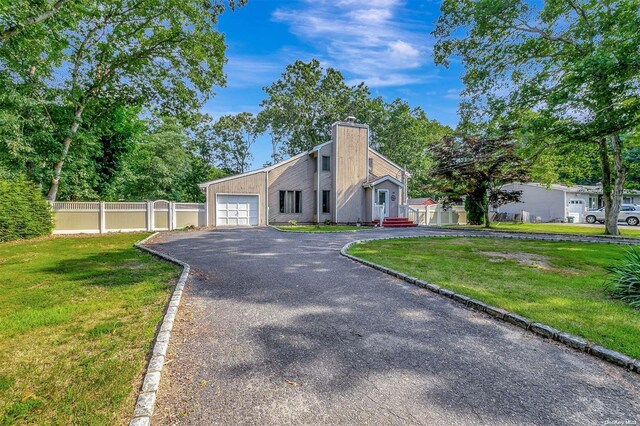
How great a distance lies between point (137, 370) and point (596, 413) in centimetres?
370

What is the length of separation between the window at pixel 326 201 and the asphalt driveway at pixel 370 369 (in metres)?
16.0

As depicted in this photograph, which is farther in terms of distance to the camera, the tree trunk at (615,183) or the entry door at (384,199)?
the entry door at (384,199)

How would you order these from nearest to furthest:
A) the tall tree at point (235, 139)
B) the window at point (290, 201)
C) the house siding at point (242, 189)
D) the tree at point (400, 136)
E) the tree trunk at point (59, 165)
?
1. the tree trunk at point (59, 165)
2. the house siding at point (242, 189)
3. the window at point (290, 201)
4. the tree at point (400, 136)
5. the tall tree at point (235, 139)

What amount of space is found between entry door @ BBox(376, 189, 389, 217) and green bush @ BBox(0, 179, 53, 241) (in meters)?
17.8

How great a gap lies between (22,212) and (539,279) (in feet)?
58.8

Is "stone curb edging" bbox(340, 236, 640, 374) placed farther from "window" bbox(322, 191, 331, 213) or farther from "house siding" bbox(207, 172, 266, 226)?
"window" bbox(322, 191, 331, 213)

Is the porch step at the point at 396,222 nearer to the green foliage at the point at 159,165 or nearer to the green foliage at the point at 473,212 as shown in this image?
the green foliage at the point at 473,212

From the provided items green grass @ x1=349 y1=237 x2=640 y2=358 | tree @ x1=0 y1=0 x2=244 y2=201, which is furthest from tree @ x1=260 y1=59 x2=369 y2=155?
green grass @ x1=349 y1=237 x2=640 y2=358

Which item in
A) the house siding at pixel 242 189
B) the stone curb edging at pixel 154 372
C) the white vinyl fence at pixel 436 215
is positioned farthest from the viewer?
the white vinyl fence at pixel 436 215

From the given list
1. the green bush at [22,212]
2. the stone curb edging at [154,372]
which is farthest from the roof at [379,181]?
the green bush at [22,212]

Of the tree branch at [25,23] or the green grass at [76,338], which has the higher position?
the tree branch at [25,23]

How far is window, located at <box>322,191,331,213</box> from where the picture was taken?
20.9 meters

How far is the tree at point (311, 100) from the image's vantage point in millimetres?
31672

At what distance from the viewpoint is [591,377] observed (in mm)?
2750
